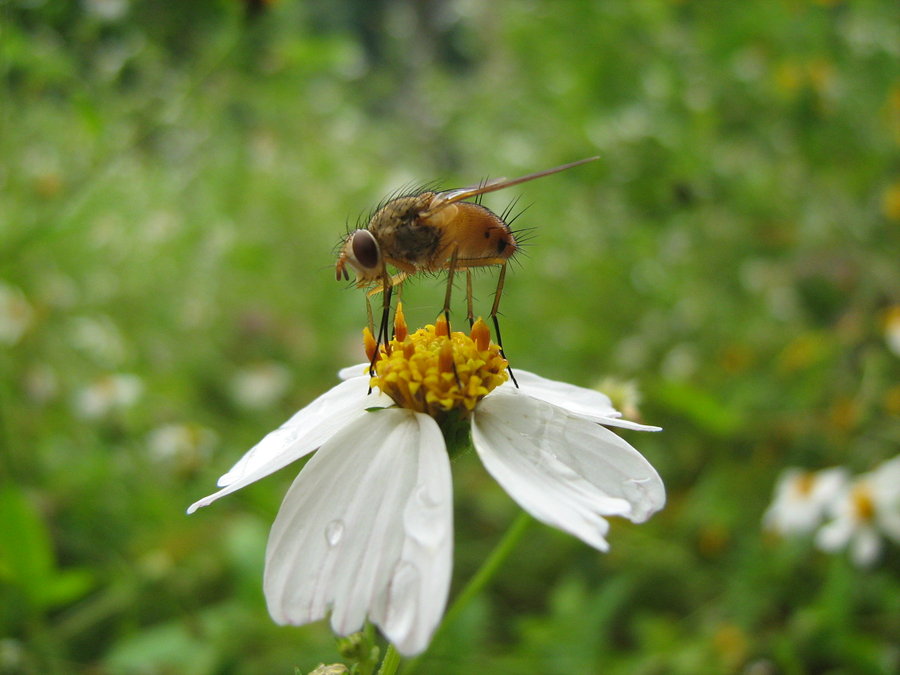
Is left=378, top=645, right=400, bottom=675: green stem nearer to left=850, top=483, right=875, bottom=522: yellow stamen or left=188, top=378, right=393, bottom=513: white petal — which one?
left=188, top=378, right=393, bottom=513: white petal

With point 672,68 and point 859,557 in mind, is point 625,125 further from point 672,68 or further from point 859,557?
point 859,557

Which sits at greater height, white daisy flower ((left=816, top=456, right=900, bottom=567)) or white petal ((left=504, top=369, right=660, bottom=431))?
white petal ((left=504, top=369, right=660, bottom=431))

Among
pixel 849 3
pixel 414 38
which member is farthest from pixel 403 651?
pixel 414 38

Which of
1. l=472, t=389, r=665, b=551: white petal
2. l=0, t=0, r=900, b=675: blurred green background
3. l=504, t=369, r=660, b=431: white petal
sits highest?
l=472, t=389, r=665, b=551: white petal

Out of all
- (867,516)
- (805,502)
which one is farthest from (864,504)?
(805,502)

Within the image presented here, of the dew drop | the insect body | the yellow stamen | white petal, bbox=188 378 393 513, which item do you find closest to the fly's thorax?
the insect body

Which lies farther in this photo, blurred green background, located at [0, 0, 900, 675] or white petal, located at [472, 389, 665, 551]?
blurred green background, located at [0, 0, 900, 675]

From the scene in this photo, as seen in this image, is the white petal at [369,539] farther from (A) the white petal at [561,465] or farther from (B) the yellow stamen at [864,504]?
(B) the yellow stamen at [864,504]
